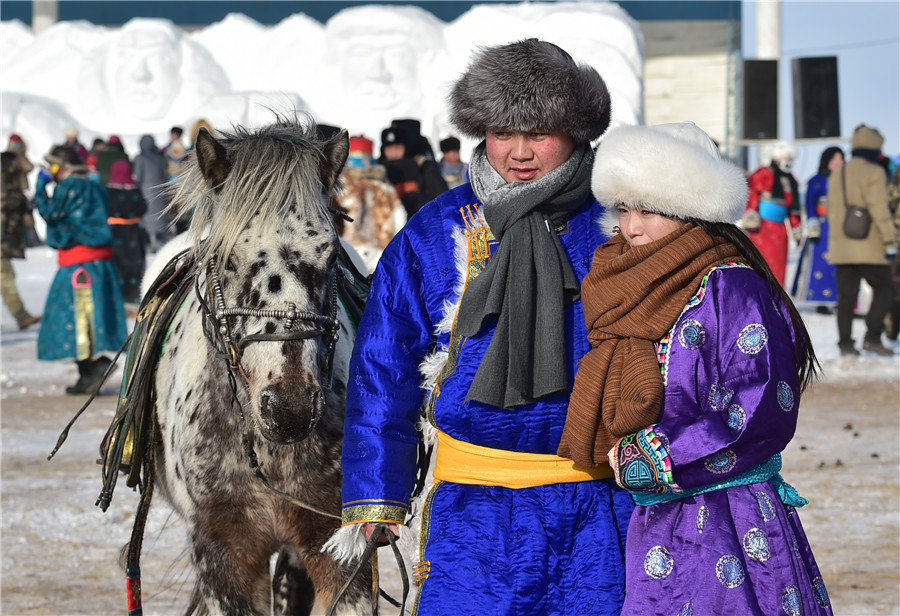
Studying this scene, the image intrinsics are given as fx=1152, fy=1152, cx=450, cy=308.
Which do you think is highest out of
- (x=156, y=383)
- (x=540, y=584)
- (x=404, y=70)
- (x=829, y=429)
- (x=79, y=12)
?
(x=79, y=12)

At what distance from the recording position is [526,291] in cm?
262

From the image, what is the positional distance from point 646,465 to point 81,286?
880 cm

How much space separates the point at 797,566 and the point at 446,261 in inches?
41.1

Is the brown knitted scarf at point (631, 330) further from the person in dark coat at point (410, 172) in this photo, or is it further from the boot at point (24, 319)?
the boot at point (24, 319)

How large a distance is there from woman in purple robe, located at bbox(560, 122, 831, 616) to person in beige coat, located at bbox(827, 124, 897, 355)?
10.1 m

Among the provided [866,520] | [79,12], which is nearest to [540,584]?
[866,520]

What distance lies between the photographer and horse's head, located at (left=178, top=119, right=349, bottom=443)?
Answer: 284cm

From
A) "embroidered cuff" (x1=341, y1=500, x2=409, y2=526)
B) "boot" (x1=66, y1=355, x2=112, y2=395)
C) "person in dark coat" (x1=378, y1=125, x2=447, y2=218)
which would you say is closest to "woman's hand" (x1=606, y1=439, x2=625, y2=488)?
"embroidered cuff" (x1=341, y1=500, x2=409, y2=526)

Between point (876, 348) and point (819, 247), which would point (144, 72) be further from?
point (876, 348)

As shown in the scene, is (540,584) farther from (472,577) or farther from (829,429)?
(829,429)

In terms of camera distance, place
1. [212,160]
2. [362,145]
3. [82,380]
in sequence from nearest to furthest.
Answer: [212,160]
[82,380]
[362,145]

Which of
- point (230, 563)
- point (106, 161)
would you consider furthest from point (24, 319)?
point (230, 563)

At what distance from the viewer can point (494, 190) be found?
2.74m

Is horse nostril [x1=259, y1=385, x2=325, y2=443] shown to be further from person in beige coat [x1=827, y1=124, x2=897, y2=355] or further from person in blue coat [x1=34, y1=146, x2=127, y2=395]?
person in beige coat [x1=827, y1=124, x2=897, y2=355]
